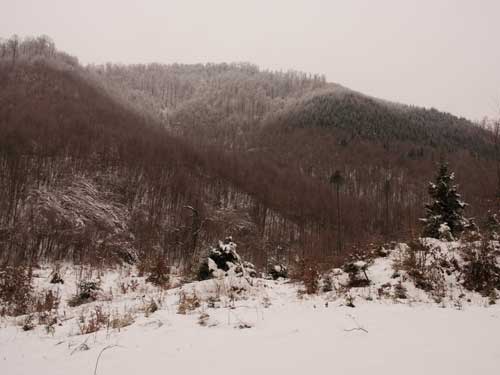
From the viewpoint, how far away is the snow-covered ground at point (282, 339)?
9.61 feet

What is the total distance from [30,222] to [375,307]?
122 ft

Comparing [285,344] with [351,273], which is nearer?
[285,344]

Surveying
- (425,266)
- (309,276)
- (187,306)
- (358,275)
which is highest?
(425,266)

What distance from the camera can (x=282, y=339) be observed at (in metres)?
3.61

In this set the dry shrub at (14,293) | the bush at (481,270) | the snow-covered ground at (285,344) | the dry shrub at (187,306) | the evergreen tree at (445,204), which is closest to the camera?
the snow-covered ground at (285,344)

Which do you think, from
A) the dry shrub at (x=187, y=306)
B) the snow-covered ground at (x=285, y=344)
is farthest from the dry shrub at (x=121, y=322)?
the dry shrub at (x=187, y=306)

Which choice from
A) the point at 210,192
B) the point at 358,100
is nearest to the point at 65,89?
the point at 210,192

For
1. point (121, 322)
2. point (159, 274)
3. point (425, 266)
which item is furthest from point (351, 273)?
point (159, 274)

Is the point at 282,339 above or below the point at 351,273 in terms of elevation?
below

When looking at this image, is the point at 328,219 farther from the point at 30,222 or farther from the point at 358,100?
the point at 358,100

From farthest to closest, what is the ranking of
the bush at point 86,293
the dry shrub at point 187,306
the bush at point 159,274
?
the bush at point 159,274
the bush at point 86,293
the dry shrub at point 187,306

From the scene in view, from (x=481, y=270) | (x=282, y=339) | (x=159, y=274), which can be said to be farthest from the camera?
(x=159, y=274)

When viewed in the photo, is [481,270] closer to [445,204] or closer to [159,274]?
[159,274]

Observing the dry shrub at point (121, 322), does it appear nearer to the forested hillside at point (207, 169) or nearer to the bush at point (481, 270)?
the forested hillside at point (207, 169)
